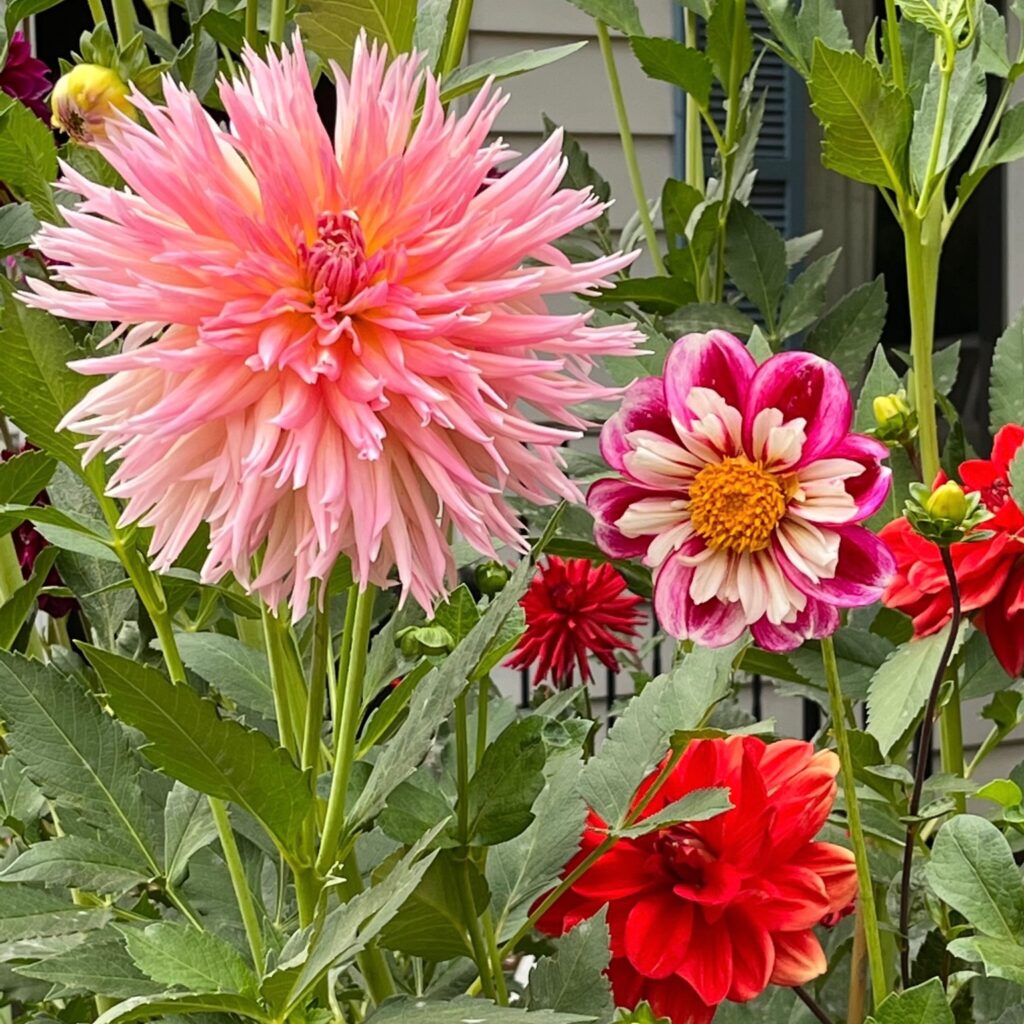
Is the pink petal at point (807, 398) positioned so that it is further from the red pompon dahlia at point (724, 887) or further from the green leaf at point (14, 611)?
the green leaf at point (14, 611)

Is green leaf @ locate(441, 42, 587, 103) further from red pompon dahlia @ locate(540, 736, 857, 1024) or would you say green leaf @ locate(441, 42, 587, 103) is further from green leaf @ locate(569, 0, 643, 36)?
green leaf @ locate(569, 0, 643, 36)

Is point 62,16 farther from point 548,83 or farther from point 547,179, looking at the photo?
point 547,179

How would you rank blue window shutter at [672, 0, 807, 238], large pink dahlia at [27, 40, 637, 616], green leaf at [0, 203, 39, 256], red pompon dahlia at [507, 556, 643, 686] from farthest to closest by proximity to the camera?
blue window shutter at [672, 0, 807, 238], red pompon dahlia at [507, 556, 643, 686], green leaf at [0, 203, 39, 256], large pink dahlia at [27, 40, 637, 616]

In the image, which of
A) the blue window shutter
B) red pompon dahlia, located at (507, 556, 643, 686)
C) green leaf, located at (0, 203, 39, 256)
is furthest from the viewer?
the blue window shutter

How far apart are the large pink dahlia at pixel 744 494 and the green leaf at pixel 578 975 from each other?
0.09 meters

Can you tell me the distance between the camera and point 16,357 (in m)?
0.34

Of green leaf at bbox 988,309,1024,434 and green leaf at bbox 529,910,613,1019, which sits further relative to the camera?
green leaf at bbox 988,309,1024,434

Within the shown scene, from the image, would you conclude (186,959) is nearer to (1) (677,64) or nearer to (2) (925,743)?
(2) (925,743)

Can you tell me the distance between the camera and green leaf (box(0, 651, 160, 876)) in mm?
394

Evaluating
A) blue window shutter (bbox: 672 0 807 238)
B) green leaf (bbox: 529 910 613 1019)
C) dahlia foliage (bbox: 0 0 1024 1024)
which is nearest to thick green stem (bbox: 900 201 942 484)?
dahlia foliage (bbox: 0 0 1024 1024)

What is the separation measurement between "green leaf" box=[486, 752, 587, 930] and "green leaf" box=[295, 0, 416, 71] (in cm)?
24

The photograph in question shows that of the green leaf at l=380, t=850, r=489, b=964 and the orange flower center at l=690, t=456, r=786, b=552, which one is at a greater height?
the orange flower center at l=690, t=456, r=786, b=552

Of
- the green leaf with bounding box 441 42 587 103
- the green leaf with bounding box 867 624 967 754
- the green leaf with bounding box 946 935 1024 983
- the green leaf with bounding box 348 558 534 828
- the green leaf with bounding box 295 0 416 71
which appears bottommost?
the green leaf with bounding box 946 935 1024 983

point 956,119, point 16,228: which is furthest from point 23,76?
point 956,119
